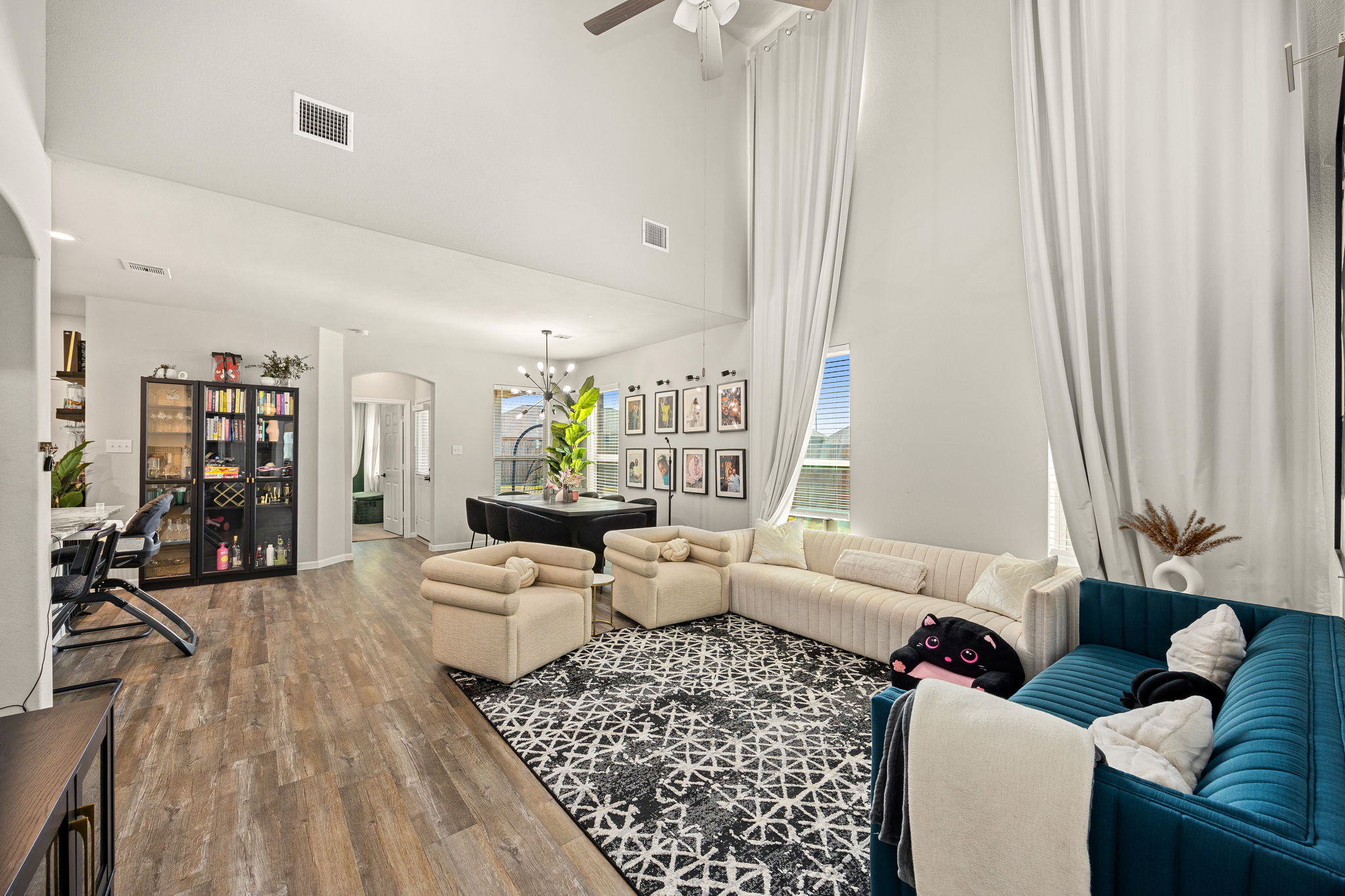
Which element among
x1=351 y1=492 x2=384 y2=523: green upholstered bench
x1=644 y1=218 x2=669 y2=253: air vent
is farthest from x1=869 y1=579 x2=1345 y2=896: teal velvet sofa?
x1=351 y1=492 x2=384 y2=523: green upholstered bench

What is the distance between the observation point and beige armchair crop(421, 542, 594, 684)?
325 centimetres

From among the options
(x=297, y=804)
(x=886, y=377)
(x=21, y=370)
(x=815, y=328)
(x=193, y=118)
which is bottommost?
(x=297, y=804)

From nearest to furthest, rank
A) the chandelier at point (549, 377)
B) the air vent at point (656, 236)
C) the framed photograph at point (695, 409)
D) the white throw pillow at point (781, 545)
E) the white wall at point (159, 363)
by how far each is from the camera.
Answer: the white throw pillow at point (781, 545) < the air vent at point (656, 236) < the white wall at point (159, 363) < the framed photograph at point (695, 409) < the chandelier at point (549, 377)

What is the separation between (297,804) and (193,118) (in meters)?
3.42

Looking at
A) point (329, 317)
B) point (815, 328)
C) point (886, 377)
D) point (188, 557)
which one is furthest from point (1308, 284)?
point (188, 557)

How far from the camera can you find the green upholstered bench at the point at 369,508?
9742 mm

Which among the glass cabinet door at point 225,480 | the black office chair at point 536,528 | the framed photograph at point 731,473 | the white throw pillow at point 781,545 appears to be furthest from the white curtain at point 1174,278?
the glass cabinet door at point 225,480

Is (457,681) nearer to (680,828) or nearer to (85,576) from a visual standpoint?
(680,828)

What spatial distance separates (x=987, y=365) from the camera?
405 centimetres

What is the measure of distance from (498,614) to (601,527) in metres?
2.51

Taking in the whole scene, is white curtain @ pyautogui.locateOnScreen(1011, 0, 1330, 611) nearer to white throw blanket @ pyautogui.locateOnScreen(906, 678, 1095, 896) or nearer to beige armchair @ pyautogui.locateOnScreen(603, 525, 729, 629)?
beige armchair @ pyautogui.locateOnScreen(603, 525, 729, 629)

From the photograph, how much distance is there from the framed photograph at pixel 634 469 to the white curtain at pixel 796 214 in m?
2.10

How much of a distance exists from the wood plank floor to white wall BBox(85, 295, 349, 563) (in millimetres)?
2294

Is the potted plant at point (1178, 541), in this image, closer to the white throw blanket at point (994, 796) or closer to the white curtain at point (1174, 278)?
the white curtain at point (1174, 278)
